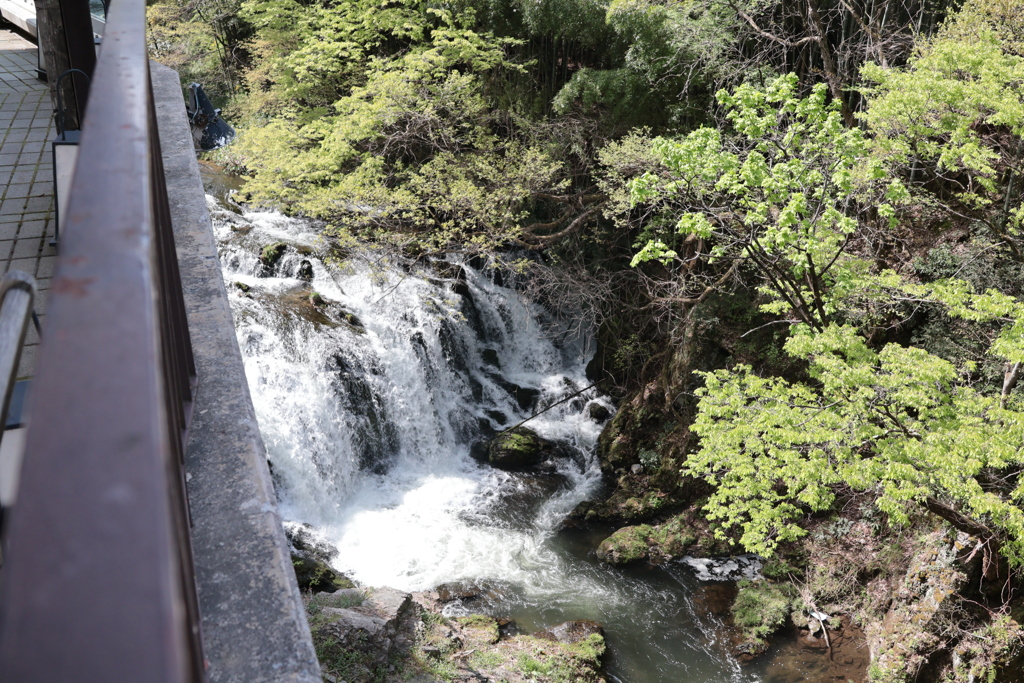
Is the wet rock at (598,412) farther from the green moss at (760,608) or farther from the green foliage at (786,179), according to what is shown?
Result: the green foliage at (786,179)

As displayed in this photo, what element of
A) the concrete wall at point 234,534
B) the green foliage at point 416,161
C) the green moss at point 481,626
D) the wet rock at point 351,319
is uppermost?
the concrete wall at point 234,534

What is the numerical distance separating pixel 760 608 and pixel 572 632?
269cm

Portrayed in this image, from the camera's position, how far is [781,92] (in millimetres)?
6805

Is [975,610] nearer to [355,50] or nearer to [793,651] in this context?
[793,651]

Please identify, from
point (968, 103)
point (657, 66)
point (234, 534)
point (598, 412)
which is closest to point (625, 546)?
point (598, 412)

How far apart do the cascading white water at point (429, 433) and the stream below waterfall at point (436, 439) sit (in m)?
0.03

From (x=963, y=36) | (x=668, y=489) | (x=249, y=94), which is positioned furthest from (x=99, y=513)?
(x=249, y=94)

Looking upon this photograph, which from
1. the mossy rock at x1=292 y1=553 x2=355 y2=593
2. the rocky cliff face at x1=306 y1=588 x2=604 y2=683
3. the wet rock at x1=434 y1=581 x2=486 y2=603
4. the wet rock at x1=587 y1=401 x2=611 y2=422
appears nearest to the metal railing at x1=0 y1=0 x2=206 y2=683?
the rocky cliff face at x1=306 y1=588 x2=604 y2=683

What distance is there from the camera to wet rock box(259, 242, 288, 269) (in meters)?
11.6

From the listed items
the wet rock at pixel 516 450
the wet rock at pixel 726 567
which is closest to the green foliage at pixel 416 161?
the wet rock at pixel 516 450

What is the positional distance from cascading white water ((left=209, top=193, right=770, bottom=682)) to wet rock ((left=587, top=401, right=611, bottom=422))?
0.12m

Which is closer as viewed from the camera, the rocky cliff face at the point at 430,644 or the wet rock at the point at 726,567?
the rocky cliff face at the point at 430,644

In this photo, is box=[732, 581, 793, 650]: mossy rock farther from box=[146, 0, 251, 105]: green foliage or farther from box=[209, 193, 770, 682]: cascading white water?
box=[146, 0, 251, 105]: green foliage

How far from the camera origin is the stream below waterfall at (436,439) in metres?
9.02
